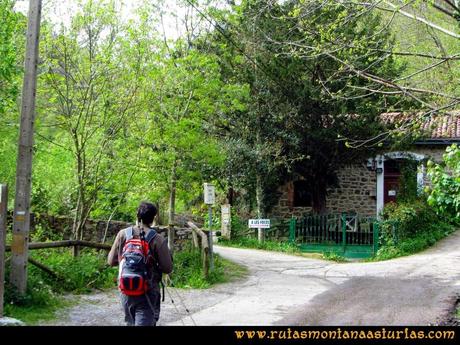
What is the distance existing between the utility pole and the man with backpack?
350 centimetres

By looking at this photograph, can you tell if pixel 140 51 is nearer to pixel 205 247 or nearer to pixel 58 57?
pixel 58 57

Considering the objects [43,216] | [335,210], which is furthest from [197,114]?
[335,210]

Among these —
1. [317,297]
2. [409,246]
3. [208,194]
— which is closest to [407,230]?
[409,246]

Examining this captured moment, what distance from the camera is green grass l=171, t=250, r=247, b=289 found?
12.0 m

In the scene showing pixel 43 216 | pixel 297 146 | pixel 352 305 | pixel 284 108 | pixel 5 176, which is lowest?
pixel 352 305

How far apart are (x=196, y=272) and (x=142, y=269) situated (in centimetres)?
737

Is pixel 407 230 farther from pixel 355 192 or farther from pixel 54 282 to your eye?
pixel 54 282

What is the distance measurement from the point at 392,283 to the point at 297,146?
7.92 metres

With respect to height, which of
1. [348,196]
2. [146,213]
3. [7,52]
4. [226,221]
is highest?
Result: [7,52]

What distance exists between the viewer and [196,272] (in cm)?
1264

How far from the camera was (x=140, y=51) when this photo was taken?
11.8 meters

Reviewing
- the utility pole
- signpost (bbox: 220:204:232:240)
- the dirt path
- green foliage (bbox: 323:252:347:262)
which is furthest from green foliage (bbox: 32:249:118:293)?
signpost (bbox: 220:204:232:240)

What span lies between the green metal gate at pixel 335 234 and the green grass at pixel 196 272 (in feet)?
16.9

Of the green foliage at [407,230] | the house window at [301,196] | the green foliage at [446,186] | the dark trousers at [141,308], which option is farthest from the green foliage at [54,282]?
the house window at [301,196]
